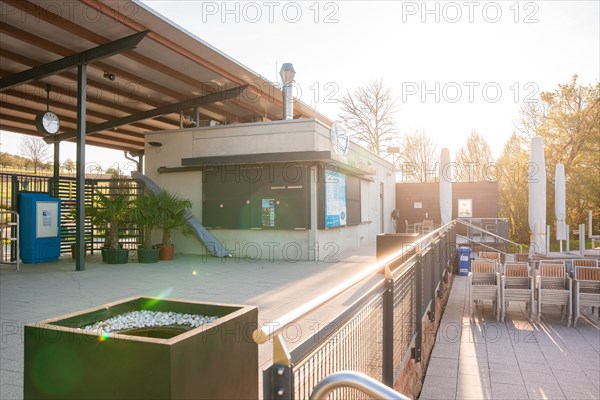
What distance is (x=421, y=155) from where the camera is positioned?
33594 mm

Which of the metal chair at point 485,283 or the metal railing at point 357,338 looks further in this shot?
the metal chair at point 485,283

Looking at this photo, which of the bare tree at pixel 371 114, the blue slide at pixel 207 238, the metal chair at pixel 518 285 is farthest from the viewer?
the bare tree at pixel 371 114

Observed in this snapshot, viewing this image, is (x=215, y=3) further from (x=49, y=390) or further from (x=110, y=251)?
(x=49, y=390)

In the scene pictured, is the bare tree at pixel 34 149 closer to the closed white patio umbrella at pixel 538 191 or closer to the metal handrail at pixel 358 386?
the closed white patio umbrella at pixel 538 191

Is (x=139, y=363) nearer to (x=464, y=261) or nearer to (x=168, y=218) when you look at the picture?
(x=168, y=218)

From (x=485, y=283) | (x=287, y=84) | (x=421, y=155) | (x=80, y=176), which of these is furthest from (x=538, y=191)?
(x=421, y=155)

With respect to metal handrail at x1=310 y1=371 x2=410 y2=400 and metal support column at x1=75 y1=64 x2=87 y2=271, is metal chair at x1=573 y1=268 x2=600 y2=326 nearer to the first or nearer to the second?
metal handrail at x1=310 y1=371 x2=410 y2=400

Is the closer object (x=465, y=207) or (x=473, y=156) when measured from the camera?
(x=465, y=207)

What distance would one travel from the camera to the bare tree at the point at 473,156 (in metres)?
32.9

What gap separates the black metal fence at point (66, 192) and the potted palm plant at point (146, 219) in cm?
89

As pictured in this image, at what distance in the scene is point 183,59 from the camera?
11.1 metres

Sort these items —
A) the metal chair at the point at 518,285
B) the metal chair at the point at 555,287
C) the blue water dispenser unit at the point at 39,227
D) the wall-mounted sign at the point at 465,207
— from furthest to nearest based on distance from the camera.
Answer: the wall-mounted sign at the point at 465,207 → the blue water dispenser unit at the point at 39,227 → the metal chair at the point at 518,285 → the metal chair at the point at 555,287

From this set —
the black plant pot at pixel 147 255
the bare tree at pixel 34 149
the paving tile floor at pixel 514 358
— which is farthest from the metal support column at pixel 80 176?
the bare tree at pixel 34 149

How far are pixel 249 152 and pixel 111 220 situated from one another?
4126mm
